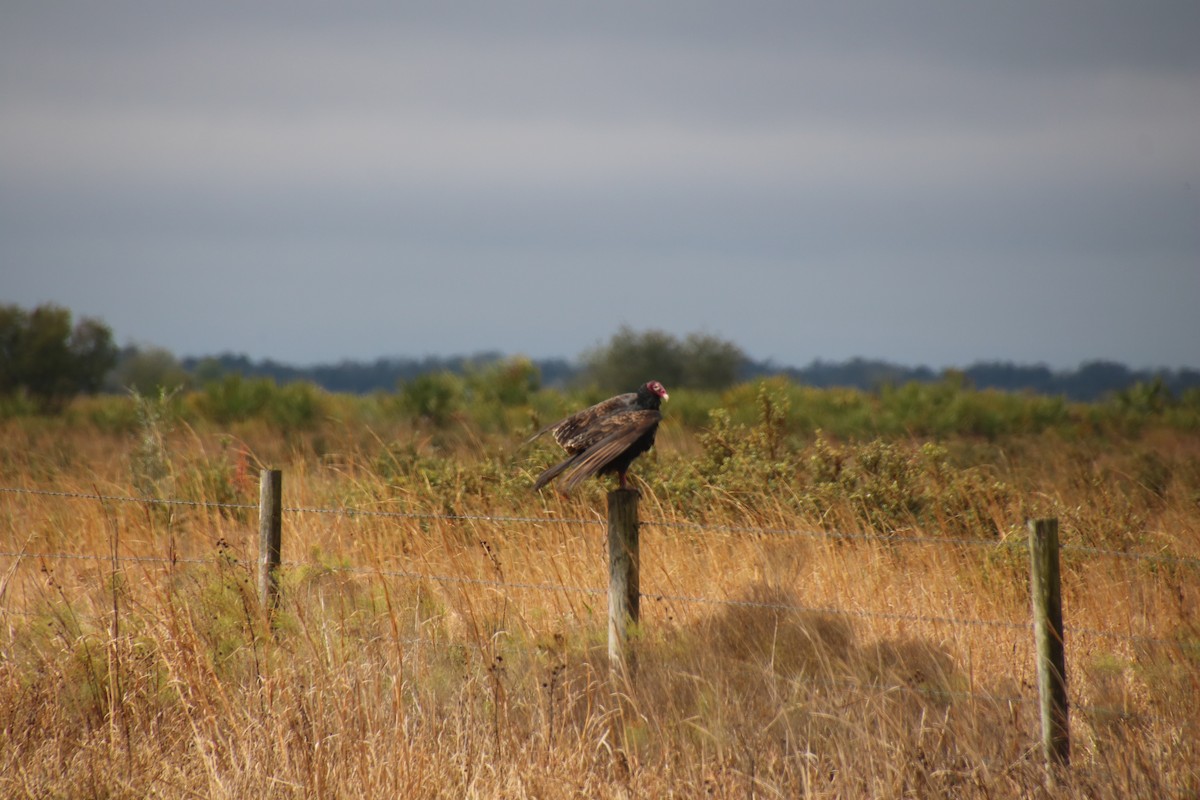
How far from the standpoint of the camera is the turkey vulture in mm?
5504

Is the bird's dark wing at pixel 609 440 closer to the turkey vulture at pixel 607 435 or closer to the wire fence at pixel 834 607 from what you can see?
the turkey vulture at pixel 607 435

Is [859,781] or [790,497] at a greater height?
[790,497]

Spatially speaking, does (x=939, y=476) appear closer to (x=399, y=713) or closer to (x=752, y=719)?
(x=752, y=719)

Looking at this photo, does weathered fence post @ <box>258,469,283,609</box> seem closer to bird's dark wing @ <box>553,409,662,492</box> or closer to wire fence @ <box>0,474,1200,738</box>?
wire fence @ <box>0,474,1200,738</box>

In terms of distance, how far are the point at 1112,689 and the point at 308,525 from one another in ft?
17.7

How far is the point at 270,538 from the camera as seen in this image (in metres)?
5.92

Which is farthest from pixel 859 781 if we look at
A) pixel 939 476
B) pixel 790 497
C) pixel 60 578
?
pixel 60 578

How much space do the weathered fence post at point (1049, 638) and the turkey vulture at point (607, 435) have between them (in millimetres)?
1929

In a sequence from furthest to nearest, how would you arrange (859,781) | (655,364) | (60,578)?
(655,364) → (60,578) → (859,781)

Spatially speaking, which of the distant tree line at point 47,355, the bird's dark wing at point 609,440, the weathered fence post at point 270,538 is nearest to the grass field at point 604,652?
the weathered fence post at point 270,538

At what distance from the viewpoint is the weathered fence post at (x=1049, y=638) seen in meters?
4.38

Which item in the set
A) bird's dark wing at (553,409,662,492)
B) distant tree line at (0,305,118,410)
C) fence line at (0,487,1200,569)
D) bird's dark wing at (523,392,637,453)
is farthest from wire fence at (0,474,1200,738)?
distant tree line at (0,305,118,410)

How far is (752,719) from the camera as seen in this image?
16.4ft

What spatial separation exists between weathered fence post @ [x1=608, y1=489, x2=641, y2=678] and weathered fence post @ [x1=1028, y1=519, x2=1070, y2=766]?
1.69 metres
